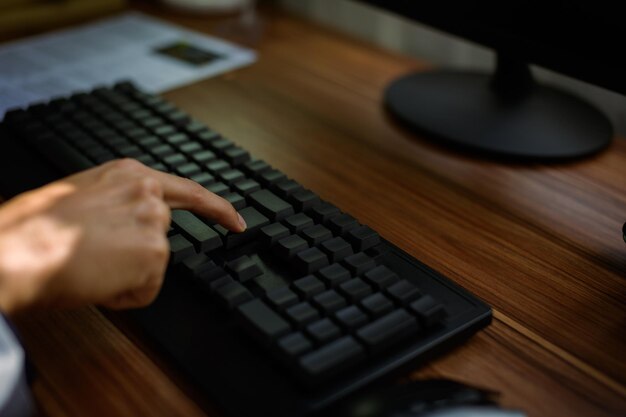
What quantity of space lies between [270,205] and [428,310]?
16 centimetres

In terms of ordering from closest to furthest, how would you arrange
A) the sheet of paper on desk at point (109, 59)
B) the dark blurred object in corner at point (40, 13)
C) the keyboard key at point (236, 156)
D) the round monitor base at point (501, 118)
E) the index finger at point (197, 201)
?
the index finger at point (197, 201) < the keyboard key at point (236, 156) < the round monitor base at point (501, 118) < the sheet of paper on desk at point (109, 59) < the dark blurred object in corner at point (40, 13)

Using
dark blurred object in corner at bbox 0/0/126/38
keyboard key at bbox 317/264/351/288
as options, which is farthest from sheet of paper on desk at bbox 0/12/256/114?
keyboard key at bbox 317/264/351/288

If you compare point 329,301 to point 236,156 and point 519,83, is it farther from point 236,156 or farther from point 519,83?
point 519,83

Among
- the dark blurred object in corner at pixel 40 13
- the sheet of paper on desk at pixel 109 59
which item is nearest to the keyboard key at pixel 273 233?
the sheet of paper on desk at pixel 109 59

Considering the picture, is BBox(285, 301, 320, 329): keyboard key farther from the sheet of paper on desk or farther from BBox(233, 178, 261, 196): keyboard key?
the sheet of paper on desk

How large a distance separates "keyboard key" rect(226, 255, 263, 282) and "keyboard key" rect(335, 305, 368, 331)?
0.08 metres

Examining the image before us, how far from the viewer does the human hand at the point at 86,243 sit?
0.40 meters

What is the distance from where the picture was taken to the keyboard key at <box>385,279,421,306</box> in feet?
1.44

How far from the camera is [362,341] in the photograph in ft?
1.33

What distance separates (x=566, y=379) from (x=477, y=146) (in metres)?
0.33

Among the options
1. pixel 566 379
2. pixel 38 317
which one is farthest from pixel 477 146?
pixel 38 317

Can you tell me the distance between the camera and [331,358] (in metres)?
0.39

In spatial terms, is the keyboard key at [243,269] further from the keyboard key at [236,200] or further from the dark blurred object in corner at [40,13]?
the dark blurred object in corner at [40,13]

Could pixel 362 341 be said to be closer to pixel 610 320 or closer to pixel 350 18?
pixel 610 320
